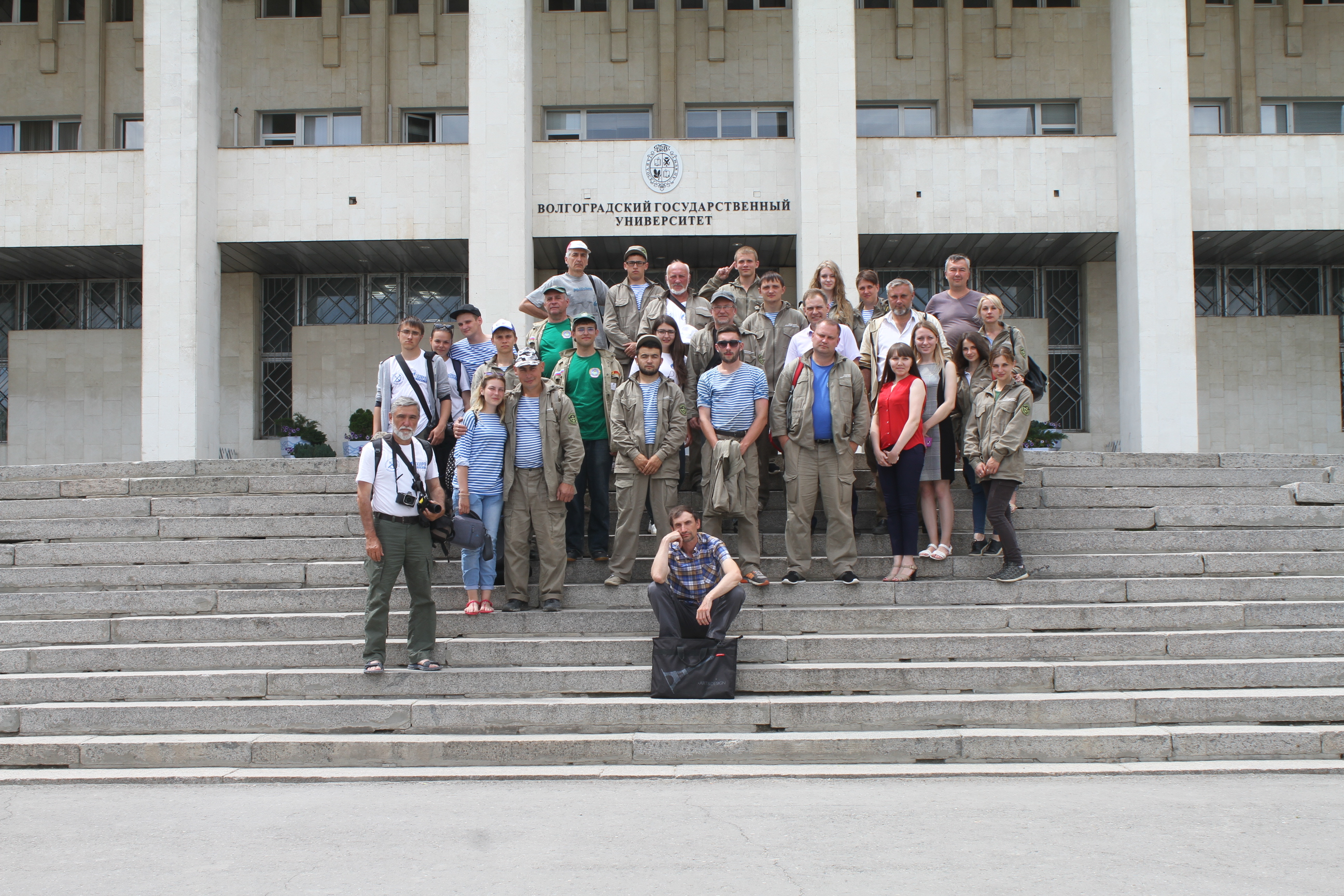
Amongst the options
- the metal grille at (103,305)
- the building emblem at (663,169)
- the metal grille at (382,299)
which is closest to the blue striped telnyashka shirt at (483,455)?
the building emblem at (663,169)

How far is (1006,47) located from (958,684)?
1474 cm

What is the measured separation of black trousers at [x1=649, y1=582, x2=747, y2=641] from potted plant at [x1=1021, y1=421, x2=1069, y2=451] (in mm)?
10704

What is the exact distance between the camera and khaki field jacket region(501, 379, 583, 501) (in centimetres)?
789

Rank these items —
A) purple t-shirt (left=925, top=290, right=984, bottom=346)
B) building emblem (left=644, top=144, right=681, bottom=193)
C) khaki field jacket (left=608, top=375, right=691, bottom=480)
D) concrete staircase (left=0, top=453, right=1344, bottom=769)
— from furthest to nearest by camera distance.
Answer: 1. building emblem (left=644, top=144, right=681, bottom=193)
2. purple t-shirt (left=925, top=290, right=984, bottom=346)
3. khaki field jacket (left=608, top=375, right=691, bottom=480)
4. concrete staircase (left=0, top=453, right=1344, bottom=769)

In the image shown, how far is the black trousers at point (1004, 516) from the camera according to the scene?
795cm

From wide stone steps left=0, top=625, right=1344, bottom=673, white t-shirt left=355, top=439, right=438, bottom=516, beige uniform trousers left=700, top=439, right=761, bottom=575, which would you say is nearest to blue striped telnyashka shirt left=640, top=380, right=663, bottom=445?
beige uniform trousers left=700, top=439, right=761, bottom=575

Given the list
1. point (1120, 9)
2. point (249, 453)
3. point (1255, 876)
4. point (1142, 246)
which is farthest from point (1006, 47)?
point (1255, 876)

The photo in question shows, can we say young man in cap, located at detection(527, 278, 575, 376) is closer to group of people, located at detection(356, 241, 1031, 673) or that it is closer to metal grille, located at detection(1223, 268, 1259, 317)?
group of people, located at detection(356, 241, 1031, 673)

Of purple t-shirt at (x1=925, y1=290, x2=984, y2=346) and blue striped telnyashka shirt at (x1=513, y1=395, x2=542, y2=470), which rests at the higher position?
purple t-shirt at (x1=925, y1=290, x2=984, y2=346)

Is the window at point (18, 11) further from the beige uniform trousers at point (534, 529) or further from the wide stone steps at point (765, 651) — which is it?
the beige uniform trousers at point (534, 529)

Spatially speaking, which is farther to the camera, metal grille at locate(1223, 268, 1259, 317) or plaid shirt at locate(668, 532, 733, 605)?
metal grille at locate(1223, 268, 1259, 317)

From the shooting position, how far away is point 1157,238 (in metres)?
15.7

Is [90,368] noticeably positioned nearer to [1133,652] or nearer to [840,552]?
[840,552]

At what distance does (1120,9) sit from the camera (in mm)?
16359
